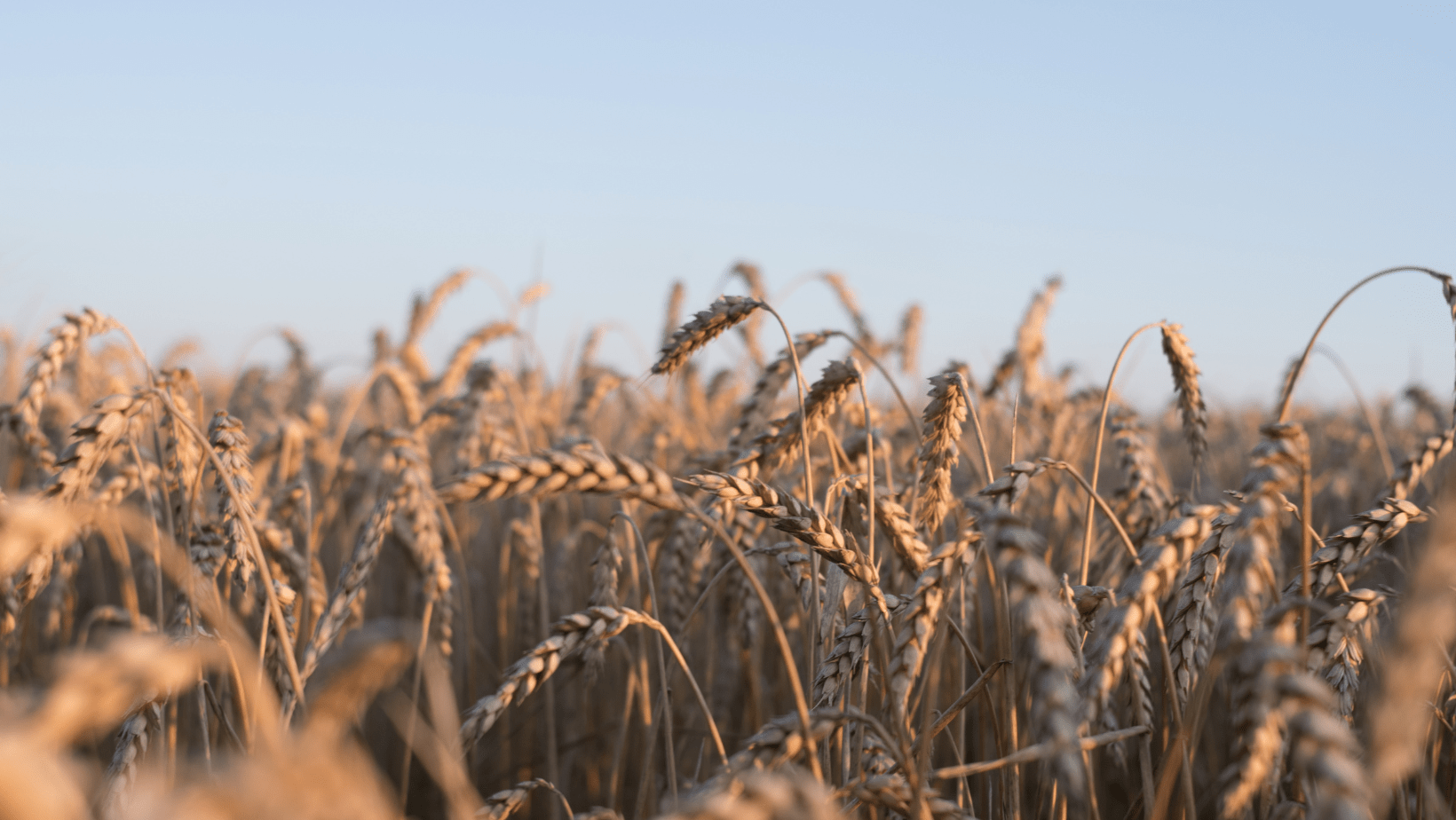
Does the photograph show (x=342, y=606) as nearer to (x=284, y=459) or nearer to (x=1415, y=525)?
(x=284, y=459)

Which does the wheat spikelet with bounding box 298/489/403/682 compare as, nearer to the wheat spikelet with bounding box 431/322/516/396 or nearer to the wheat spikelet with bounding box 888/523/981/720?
the wheat spikelet with bounding box 888/523/981/720

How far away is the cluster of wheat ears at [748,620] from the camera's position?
77cm

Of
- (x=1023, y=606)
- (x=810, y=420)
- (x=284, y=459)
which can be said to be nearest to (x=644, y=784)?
(x=810, y=420)

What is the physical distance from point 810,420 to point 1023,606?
41.8 inches

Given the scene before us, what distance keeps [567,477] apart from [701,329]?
76 cm

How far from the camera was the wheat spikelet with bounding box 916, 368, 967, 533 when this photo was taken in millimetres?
1632

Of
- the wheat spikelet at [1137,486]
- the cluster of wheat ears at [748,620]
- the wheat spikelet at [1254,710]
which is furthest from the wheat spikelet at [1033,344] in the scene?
the wheat spikelet at [1254,710]

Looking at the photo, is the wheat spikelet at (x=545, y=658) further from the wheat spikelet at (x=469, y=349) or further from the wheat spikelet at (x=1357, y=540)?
the wheat spikelet at (x=469, y=349)

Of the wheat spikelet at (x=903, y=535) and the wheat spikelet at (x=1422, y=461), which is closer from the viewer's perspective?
the wheat spikelet at (x=903, y=535)

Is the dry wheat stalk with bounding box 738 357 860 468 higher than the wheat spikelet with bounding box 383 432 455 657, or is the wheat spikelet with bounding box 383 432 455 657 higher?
the dry wheat stalk with bounding box 738 357 860 468

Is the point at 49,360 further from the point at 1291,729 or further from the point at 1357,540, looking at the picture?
the point at 1357,540

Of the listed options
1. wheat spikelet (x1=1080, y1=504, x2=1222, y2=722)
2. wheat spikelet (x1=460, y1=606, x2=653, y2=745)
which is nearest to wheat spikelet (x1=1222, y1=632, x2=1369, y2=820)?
wheat spikelet (x1=1080, y1=504, x2=1222, y2=722)

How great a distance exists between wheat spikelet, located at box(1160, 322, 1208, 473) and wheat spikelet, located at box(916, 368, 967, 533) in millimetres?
778

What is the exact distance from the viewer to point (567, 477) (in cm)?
109
